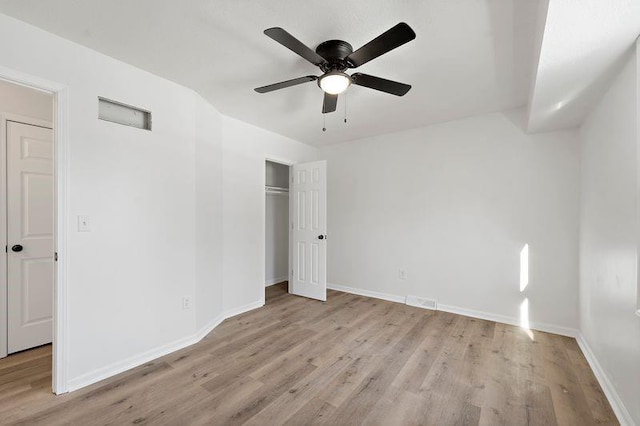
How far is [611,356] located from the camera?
1.93 meters

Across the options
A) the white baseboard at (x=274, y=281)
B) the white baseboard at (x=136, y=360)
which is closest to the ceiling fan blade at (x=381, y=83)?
the white baseboard at (x=136, y=360)

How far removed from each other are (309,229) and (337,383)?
95.0 inches

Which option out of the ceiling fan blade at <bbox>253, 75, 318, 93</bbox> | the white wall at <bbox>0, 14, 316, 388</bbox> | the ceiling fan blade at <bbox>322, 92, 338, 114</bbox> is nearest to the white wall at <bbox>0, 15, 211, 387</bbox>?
the white wall at <bbox>0, 14, 316, 388</bbox>

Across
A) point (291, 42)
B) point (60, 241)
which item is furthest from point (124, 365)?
point (291, 42)

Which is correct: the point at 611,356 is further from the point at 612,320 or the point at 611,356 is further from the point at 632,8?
the point at 632,8

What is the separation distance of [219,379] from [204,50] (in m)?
2.57

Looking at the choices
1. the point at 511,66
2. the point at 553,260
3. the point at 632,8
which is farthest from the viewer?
the point at 553,260

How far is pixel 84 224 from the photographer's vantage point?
2064 millimetres

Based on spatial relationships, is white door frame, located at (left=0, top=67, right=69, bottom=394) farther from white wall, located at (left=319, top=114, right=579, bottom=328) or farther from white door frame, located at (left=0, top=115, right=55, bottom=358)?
white wall, located at (left=319, top=114, right=579, bottom=328)

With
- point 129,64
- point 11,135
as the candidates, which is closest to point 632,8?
point 129,64

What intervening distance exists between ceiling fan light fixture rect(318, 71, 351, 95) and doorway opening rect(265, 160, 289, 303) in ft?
9.43

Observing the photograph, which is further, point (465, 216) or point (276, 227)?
point (276, 227)

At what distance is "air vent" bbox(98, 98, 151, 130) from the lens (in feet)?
7.32

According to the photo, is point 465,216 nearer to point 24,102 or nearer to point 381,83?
point 381,83
